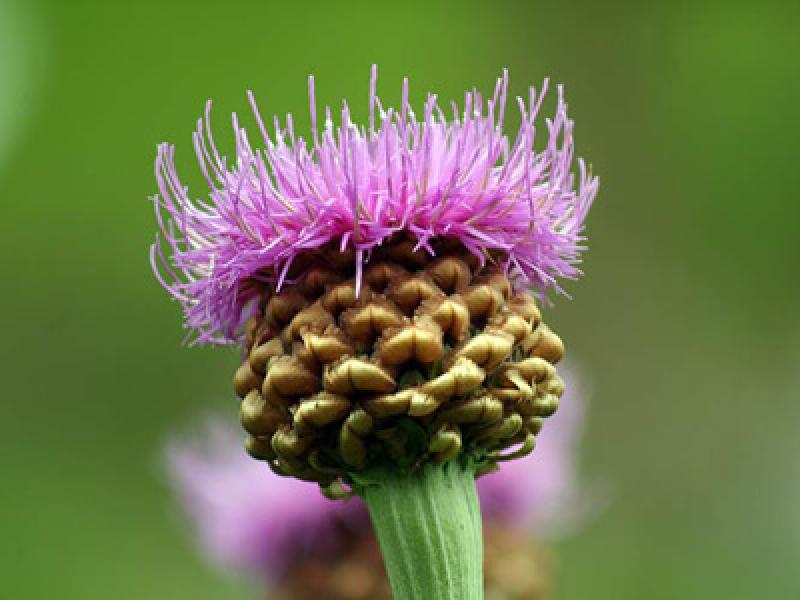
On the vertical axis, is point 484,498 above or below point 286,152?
below

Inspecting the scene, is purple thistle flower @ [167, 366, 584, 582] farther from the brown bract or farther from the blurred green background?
the blurred green background

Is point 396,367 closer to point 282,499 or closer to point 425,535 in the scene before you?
point 425,535

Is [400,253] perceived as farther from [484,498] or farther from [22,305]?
[22,305]

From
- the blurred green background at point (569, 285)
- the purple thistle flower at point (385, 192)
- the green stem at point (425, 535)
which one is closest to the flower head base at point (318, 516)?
the green stem at point (425, 535)

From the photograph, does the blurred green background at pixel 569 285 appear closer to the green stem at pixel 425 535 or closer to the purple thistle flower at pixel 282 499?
Result: the purple thistle flower at pixel 282 499

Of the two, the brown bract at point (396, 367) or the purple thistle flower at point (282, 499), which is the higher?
the purple thistle flower at point (282, 499)

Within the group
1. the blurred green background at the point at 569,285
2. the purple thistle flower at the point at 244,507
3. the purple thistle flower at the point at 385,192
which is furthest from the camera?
the blurred green background at the point at 569,285

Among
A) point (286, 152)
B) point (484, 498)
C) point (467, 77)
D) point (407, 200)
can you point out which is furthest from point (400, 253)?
point (467, 77)
